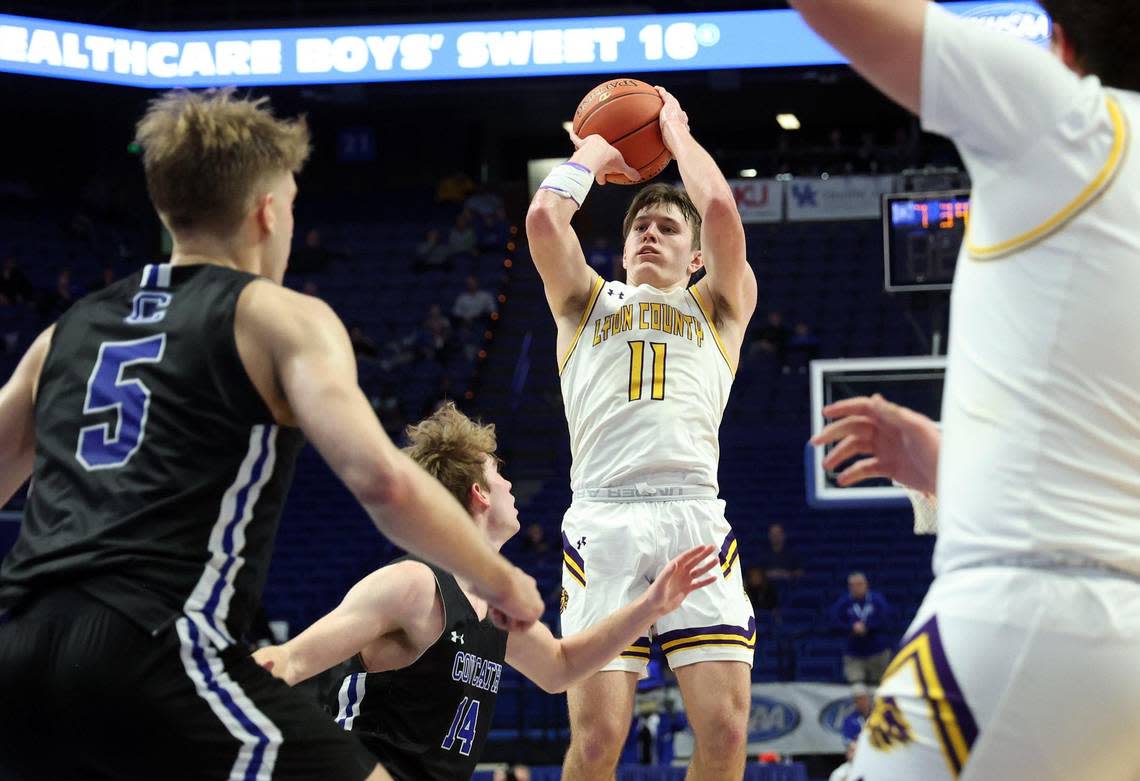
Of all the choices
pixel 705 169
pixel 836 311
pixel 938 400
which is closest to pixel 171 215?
pixel 705 169

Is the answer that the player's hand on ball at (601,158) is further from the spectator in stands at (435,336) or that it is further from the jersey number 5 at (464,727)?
the spectator in stands at (435,336)

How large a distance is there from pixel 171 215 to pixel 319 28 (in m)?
19.9

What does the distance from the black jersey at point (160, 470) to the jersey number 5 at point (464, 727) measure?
1.38 m

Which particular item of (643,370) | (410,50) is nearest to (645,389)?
(643,370)

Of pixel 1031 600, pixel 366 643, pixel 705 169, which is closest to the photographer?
pixel 1031 600

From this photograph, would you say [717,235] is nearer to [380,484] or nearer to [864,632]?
[380,484]

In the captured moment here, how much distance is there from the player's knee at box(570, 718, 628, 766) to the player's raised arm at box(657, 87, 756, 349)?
1.74m

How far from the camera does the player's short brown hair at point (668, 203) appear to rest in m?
6.11

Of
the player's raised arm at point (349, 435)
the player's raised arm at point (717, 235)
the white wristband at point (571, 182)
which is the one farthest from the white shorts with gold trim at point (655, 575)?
the player's raised arm at point (349, 435)

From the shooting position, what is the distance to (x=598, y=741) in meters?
5.27

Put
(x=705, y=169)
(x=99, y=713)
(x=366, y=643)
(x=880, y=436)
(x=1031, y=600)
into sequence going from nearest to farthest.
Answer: (x=1031, y=600) < (x=99, y=713) < (x=880, y=436) < (x=366, y=643) < (x=705, y=169)

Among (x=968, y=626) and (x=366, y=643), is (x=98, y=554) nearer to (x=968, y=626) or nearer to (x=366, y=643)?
(x=366, y=643)

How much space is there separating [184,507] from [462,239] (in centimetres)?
2216

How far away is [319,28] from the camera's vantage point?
21906 millimetres
